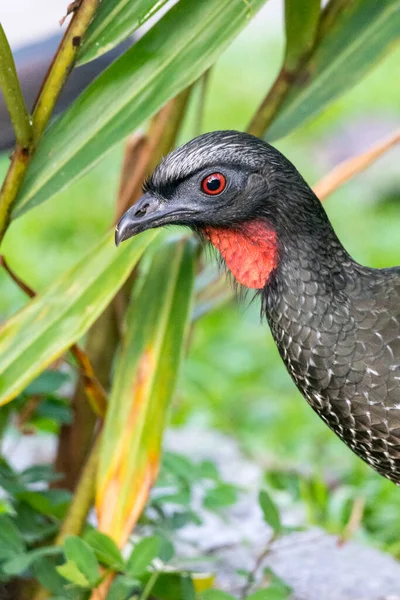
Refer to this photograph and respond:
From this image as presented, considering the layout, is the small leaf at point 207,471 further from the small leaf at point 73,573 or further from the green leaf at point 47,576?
the small leaf at point 73,573

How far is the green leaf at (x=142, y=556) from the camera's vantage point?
6.38 ft

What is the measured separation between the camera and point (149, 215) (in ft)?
5.90

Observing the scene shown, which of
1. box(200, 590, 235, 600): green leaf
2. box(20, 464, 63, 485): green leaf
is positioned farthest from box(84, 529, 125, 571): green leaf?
box(20, 464, 63, 485): green leaf

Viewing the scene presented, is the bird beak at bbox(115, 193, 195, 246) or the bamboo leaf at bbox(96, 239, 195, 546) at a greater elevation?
the bird beak at bbox(115, 193, 195, 246)

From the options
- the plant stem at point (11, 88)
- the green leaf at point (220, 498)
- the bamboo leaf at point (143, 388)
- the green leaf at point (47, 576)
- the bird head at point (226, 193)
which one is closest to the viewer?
the plant stem at point (11, 88)

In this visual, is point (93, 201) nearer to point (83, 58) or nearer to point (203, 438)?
point (203, 438)

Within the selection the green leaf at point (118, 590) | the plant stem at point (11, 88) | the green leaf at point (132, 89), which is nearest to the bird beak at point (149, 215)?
the green leaf at point (132, 89)

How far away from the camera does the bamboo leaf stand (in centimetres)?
196

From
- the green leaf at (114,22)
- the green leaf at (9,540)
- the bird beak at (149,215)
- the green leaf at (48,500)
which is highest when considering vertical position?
the green leaf at (114,22)

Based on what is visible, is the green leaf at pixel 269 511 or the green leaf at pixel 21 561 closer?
the green leaf at pixel 21 561

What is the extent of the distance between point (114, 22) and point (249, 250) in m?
0.50

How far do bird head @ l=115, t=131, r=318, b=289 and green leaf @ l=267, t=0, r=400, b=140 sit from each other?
294 mm

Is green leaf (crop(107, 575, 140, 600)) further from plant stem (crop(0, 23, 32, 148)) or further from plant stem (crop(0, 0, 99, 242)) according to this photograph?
plant stem (crop(0, 23, 32, 148))

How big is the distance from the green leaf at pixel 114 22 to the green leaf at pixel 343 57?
→ 433mm
